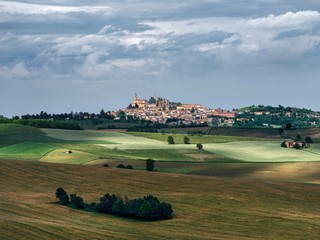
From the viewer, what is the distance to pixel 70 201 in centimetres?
8356

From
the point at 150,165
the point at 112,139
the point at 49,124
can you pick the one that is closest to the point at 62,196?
the point at 150,165

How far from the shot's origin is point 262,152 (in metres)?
143

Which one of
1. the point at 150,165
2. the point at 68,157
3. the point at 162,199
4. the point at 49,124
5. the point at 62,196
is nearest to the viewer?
the point at 62,196

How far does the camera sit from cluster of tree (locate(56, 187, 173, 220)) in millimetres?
76875

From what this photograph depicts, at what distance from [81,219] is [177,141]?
304 feet

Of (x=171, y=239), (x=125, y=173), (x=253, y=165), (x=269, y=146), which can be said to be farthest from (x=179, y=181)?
(x=269, y=146)

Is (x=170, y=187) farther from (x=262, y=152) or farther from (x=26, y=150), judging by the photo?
(x=262, y=152)

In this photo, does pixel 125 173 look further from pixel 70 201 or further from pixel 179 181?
pixel 70 201

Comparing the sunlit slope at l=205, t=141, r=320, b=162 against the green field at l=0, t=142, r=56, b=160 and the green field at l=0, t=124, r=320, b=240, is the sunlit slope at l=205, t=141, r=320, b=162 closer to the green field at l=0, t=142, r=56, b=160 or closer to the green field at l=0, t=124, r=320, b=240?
the green field at l=0, t=124, r=320, b=240

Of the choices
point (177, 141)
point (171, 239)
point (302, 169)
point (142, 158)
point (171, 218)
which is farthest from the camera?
point (177, 141)

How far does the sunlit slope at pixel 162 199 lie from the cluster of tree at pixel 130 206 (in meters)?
1.56

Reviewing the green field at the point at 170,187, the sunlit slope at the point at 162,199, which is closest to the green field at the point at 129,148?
the green field at the point at 170,187

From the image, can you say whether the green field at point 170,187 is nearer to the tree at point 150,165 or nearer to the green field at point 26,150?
the green field at point 26,150

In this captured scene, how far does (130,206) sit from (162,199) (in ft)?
27.0
